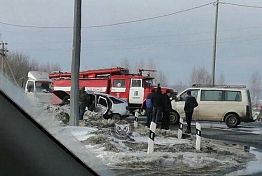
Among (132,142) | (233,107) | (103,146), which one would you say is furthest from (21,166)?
(233,107)

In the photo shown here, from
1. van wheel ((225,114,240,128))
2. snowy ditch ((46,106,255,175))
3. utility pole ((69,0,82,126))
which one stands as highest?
utility pole ((69,0,82,126))

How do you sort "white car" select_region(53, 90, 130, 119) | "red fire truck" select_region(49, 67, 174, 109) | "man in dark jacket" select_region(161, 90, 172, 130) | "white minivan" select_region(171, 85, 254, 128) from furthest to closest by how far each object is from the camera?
1. "red fire truck" select_region(49, 67, 174, 109)
2. "white minivan" select_region(171, 85, 254, 128)
3. "white car" select_region(53, 90, 130, 119)
4. "man in dark jacket" select_region(161, 90, 172, 130)

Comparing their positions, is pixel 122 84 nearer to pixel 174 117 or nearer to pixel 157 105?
pixel 174 117

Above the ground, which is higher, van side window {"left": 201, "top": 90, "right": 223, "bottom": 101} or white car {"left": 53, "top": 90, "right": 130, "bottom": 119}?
van side window {"left": 201, "top": 90, "right": 223, "bottom": 101}

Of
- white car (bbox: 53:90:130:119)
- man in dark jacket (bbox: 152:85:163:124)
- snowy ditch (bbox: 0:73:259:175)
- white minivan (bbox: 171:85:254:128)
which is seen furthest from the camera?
white minivan (bbox: 171:85:254:128)

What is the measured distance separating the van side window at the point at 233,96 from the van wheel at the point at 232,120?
816 mm

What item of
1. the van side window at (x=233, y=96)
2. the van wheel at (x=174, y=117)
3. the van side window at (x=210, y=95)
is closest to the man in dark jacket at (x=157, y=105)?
the van wheel at (x=174, y=117)

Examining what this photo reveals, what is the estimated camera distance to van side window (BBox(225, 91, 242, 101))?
2648cm

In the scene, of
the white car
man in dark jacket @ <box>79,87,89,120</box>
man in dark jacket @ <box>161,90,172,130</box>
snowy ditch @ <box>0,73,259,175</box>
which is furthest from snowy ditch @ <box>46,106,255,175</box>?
the white car

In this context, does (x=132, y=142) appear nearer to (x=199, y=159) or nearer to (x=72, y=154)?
(x=199, y=159)

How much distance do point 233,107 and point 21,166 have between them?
25.0 m

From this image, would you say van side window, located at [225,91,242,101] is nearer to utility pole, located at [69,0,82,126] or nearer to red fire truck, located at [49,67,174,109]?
red fire truck, located at [49,67,174,109]

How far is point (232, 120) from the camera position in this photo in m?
26.6

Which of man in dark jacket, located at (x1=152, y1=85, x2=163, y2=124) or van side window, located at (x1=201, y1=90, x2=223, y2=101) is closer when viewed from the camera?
man in dark jacket, located at (x1=152, y1=85, x2=163, y2=124)
